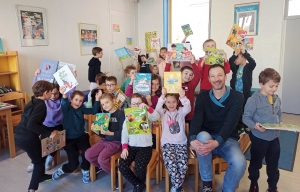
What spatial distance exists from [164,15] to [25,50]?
362 cm

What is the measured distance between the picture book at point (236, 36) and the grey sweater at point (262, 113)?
36.5 inches

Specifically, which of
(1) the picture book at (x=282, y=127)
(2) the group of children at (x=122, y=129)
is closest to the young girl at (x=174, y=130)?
(2) the group of children at (x=122, y=129)

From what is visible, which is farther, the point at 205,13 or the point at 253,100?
the point at 205,13

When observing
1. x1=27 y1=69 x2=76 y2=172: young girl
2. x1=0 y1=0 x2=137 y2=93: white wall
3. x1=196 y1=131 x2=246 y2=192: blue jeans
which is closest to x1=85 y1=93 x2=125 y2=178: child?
x1=27 y1=69 x2=76 y2=172: young girl

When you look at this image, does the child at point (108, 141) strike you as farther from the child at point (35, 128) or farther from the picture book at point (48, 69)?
the picture book at point (48, 69)

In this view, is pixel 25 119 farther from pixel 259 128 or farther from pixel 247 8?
pixel 247 8

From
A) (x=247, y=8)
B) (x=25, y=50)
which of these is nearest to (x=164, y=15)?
(x=247, y=8)

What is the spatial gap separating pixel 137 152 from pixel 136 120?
1.02ft

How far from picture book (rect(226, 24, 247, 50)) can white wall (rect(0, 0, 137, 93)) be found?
341 cm

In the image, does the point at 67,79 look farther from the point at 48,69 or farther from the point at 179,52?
the point at 179,52

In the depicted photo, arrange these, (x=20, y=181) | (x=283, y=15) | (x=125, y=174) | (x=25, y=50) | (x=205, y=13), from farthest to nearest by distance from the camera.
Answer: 1. (x=205, y=13)
2. (x=283, y=15)
3. (x=25, y=50)
4. (x=20, y=181)
5. (x=125, y=174)

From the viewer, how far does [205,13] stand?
589 cm

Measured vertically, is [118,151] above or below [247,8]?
below

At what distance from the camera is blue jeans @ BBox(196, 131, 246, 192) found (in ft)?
6.37
